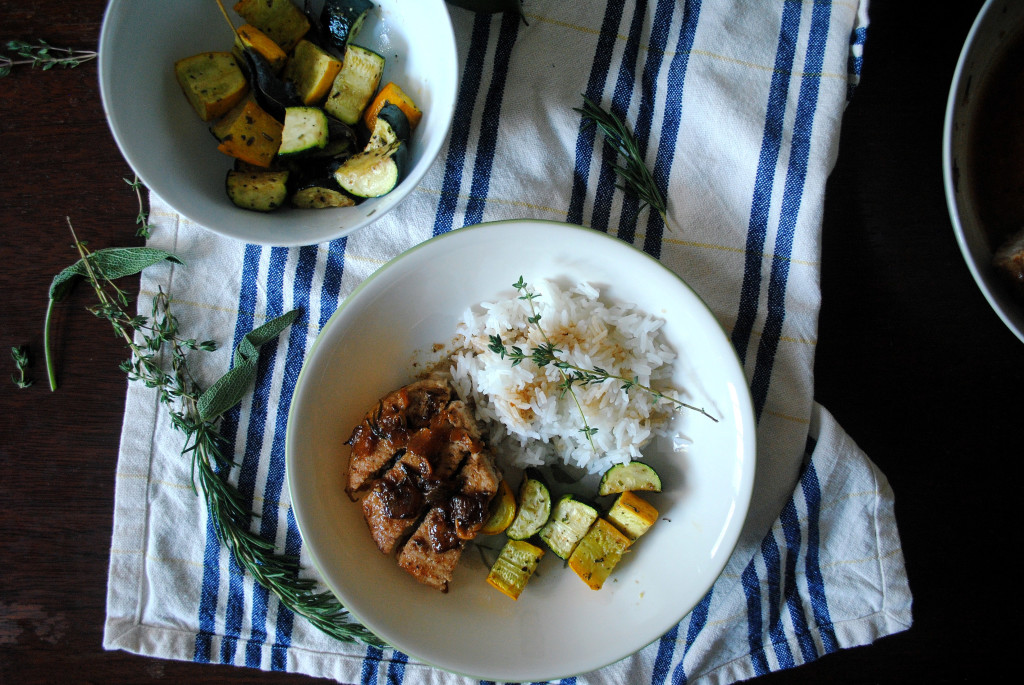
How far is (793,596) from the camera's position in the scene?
7.57 ft

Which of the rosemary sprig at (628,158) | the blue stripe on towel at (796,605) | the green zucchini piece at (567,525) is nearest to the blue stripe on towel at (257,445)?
the green zucchini piece at (567,525)

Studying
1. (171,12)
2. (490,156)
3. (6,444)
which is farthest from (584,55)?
(6,444)

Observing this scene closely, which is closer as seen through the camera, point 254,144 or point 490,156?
point 254,144

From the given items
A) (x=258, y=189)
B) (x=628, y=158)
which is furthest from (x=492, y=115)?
(x=258, y=189)

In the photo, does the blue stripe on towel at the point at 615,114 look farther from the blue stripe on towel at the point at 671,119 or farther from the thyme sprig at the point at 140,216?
the thyme sprig at the point at 140,216

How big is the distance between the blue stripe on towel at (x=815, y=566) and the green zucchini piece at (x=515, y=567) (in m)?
1.01

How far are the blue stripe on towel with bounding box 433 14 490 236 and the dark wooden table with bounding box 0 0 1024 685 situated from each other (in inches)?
48.8

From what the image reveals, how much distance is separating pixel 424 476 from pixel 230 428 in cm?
83

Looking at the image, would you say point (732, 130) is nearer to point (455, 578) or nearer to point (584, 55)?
point (584, 55)

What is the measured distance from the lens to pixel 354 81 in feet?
6.41

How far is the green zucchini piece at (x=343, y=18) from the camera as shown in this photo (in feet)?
6.40

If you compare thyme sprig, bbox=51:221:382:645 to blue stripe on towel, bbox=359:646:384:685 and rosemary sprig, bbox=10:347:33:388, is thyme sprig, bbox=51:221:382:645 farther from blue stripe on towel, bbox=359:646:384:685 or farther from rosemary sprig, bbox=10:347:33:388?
rosemary sprig, bbox=10:347:33:388

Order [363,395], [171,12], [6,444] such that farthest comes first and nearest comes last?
[6,444] < [363,395] < [171,12]

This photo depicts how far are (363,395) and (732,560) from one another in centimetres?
150
